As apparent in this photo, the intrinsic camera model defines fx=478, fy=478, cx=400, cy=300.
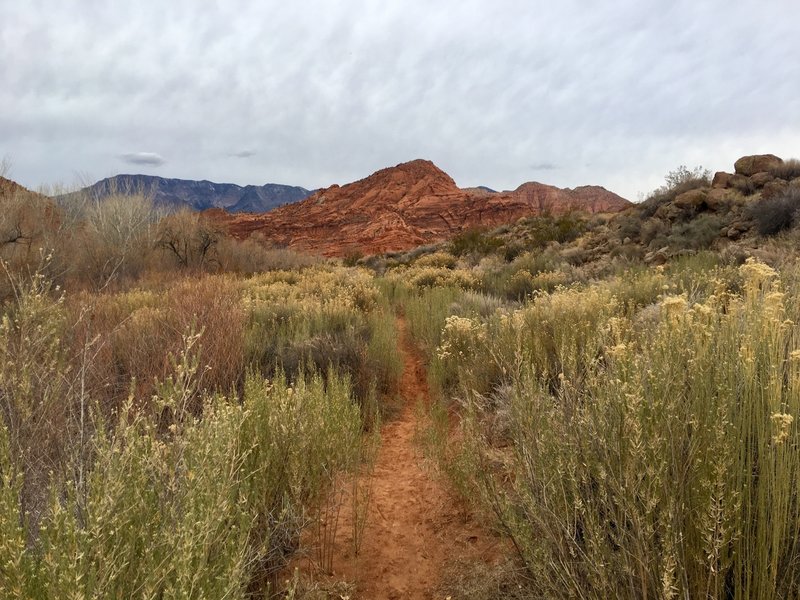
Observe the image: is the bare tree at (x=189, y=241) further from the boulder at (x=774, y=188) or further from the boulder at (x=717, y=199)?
the boulder at (x=774, y=188)

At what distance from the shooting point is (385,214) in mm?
55906

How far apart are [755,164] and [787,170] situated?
57.0 inches

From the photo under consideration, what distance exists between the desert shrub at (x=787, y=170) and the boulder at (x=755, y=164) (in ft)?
1.14

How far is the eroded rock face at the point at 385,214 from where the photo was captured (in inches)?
2031

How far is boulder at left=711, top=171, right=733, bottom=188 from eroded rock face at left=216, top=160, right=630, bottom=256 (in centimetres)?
3355

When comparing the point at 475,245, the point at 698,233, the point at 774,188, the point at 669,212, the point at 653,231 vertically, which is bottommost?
the point at 698,233

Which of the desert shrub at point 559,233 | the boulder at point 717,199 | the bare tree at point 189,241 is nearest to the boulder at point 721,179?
the boulder at point 717,199

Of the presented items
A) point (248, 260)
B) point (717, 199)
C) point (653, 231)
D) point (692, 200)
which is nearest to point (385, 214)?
point (248, 260)

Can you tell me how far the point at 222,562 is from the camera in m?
1.74

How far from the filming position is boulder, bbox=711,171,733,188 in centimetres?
1526

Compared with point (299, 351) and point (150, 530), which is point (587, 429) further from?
point (299, 351)

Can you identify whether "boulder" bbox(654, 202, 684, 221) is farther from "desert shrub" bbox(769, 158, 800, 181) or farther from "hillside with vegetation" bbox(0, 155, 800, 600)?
"hillside with vegetation" bbox(0, 155, 800, 600)

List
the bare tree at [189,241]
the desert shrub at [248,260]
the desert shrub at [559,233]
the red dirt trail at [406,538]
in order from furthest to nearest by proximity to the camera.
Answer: the desert shrub at [248,260]
the bare tree at [189,241]
the desert shrub at [559,233]
the red dirt trail at [406,538]

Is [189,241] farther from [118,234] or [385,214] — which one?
[385,214]
